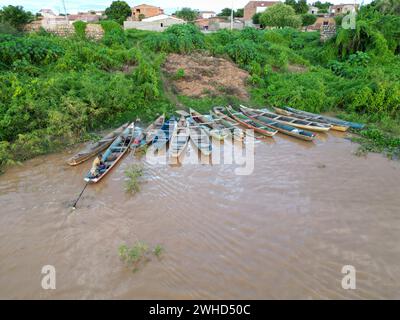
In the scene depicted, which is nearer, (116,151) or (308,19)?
(116,151)

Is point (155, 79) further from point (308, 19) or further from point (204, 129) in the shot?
point (308, 19)

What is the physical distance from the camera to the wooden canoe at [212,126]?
944 centimetres

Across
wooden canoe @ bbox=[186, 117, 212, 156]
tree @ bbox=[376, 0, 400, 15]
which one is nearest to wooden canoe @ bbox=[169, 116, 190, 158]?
wooden canoe @ bbox=[186, 117, 212, 156]

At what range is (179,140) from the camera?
9.12m

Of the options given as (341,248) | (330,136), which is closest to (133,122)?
(330,136)

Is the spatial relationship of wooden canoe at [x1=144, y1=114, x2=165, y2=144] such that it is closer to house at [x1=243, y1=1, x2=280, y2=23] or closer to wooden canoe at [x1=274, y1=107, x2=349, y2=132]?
wooden canoe at [x1=274, y1=107, x2=349, y2=132]

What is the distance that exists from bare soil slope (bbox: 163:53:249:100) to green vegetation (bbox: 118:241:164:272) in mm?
9380

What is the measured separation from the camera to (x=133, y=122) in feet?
35.1

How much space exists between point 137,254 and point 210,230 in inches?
61.1

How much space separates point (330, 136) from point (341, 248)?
5.86m

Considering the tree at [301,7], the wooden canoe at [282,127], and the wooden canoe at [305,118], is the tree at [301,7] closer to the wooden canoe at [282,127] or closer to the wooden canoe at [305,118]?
the wooden canoe at [305,118]

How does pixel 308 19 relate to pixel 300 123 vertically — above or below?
above

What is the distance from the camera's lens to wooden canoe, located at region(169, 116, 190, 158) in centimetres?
841

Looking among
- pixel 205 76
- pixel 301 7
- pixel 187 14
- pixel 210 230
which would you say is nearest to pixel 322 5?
pixel 301 7
